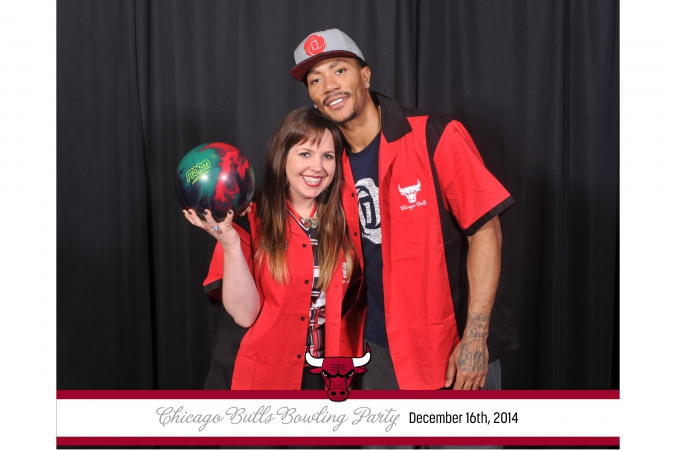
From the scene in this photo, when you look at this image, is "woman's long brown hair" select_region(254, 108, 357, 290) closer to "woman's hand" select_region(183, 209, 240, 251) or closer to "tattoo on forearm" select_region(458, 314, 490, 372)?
"woman's hand" select_region(183, 209, 240, 251)

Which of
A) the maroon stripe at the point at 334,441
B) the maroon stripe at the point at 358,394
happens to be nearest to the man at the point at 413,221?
the maroon stripe at the point at 358,394

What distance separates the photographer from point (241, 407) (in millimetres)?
2180

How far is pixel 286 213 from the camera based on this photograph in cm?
203

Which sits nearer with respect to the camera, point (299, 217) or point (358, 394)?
point (299, 217)

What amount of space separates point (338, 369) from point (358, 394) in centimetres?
21

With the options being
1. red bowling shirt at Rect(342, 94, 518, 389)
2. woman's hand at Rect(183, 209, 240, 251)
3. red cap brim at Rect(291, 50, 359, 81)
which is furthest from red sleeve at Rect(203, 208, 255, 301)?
red cap brim at Rect(291, 50, 359, 81)

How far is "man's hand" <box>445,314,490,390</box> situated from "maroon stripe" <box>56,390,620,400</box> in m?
0.18

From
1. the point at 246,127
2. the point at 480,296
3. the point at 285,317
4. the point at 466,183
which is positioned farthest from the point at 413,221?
the point at 246,127

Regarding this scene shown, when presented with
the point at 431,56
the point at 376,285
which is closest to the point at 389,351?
the point at 376,285

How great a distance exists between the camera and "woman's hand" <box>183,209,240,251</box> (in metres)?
1.78

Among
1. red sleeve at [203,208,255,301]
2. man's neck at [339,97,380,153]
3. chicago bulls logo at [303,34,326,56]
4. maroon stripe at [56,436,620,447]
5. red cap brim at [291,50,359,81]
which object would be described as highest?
chicago bulls logo at [303,34,326,56]

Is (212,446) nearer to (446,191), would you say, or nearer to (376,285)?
(376,285)

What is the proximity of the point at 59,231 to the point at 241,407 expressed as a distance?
4.02 feet

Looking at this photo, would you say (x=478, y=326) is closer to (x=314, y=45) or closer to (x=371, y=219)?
(x=371, y=219)
